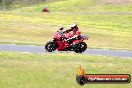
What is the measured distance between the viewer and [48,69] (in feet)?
63.4

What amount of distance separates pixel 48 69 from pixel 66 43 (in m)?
9.25

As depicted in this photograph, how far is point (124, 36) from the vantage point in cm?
4619

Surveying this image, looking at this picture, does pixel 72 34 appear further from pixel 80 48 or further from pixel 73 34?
pixel 80 48


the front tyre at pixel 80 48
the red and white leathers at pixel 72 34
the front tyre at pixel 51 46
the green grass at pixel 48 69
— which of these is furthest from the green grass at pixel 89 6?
Answer: the green grass at pixel 48 69

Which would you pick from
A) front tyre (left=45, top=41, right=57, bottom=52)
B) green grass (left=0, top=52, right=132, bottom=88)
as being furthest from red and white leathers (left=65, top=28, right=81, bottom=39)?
green grass (left=0, top=52, right=132, bottom=88)

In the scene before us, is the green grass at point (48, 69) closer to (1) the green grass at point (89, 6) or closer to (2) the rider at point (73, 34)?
(2) the rider at point (73, 34)

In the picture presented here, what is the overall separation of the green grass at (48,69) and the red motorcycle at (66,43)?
15.2 ft

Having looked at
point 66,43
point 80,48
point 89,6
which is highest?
point 66,43

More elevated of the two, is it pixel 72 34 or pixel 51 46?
pixel 72 34

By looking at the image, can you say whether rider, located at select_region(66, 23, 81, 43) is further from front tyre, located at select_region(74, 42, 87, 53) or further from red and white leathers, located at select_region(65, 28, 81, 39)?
front tyre, located at select_region(74, 42, 87, 53)

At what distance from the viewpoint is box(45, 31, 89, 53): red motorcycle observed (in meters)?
28.2

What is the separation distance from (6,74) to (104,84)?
4188 millimetres

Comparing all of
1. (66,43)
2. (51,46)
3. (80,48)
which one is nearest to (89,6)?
(66,43)

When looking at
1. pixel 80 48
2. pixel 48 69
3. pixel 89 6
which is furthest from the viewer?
pixel 89 6
